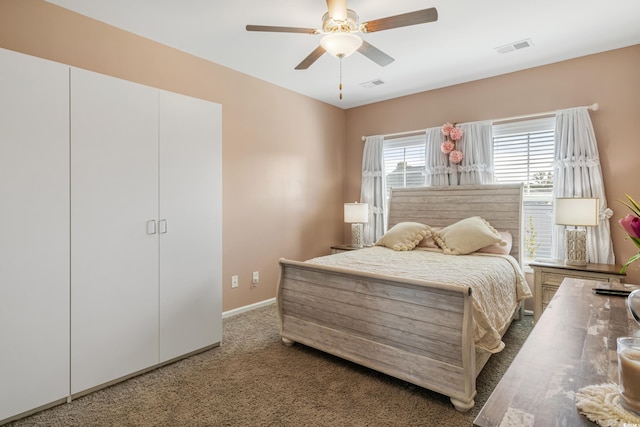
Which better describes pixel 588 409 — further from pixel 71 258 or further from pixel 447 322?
pixel 71 258

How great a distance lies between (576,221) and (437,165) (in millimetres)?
1611

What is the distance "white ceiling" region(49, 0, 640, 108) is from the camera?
2.57 m

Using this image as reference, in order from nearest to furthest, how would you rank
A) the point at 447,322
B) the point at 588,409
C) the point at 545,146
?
the point at 588,409 → the point at 447,322 → the point at 545,146

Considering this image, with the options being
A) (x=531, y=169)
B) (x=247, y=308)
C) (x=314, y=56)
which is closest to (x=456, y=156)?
(x=531, y=169)

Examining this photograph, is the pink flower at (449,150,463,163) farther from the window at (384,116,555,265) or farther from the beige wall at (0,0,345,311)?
the beige wall at (0,0,345,311)

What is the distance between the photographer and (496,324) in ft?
8.03

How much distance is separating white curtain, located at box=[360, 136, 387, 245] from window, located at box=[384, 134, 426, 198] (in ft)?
0.32

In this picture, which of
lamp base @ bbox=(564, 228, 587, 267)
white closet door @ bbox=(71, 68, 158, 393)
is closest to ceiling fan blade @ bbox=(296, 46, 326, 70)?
white closet door @ bbox=(71, 68, 158, 393)

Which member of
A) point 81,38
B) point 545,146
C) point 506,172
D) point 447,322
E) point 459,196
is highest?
point 81,38

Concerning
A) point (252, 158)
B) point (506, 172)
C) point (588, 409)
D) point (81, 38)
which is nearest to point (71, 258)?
point (81, 38)

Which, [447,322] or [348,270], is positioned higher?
[348,270]

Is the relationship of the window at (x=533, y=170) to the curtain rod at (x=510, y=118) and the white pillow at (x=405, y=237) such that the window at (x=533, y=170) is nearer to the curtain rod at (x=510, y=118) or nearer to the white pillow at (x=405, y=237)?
the curtain rod at (x=510, y=118)

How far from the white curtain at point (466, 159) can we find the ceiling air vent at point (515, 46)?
0.84 m

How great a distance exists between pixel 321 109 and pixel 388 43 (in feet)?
6.19
